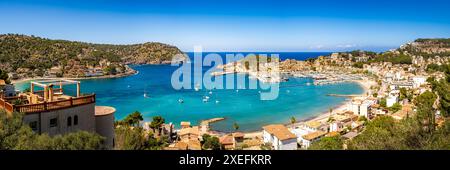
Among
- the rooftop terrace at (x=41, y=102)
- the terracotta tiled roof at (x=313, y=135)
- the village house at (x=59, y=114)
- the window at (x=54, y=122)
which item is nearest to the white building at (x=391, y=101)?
the terracotta tiled roof at (x=313, y=135)

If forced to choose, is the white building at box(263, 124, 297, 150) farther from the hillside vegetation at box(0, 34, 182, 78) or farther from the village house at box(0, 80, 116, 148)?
the hillside vegetation at box(0, 34, 182, 78)

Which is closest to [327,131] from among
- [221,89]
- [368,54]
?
[221,89]

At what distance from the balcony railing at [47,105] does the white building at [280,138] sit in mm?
10516

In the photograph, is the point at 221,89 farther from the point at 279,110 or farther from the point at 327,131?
the point at 327,131

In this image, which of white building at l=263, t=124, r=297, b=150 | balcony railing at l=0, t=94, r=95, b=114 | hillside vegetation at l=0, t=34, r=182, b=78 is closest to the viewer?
balcony railing at l=0, t=94, r=95, b=114

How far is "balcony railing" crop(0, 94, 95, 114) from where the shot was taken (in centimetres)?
557

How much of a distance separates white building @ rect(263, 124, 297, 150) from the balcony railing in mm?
10516

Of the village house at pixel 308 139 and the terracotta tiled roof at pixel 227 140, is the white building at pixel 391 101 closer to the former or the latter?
the village house at pixel 308 139

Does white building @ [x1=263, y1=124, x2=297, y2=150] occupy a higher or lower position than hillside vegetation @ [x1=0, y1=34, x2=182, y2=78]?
lower

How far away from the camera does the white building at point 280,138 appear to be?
1567 centimetres

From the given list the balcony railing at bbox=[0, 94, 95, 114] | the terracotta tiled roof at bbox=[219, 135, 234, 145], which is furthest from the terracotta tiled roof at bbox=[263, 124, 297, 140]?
the balcony railing at bbox=[0, 94, 95, 114]

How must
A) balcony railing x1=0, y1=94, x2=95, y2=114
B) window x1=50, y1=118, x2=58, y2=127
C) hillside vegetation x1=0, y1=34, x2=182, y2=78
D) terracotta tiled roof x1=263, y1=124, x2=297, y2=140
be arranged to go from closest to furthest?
balcony railing x1=0, y1=94, x2=95, y2=114 < window x1=50, y1=118, x2=58, y2=127 < terracotta tiled roof x1=263, y1=124, x2=297, y2=140 < hillside vegetation x1=0, y1=34, x2=182, y2=78

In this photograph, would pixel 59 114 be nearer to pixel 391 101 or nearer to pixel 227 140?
pixel 227 140

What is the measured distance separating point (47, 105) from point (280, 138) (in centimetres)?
1124
